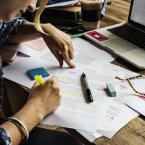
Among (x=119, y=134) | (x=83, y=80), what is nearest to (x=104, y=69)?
(x=83, y=80)

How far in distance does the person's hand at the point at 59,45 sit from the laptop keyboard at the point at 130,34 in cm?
25

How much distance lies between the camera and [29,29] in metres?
1.38

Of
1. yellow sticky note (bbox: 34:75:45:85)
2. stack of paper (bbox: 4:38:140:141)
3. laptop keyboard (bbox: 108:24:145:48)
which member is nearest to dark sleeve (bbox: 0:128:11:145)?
stack of paper (bbox: 4:38:140:141)

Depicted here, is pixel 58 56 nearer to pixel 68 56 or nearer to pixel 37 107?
A: pixel 68 56

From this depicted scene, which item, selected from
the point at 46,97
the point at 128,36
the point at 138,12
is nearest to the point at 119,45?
the point at 128,36

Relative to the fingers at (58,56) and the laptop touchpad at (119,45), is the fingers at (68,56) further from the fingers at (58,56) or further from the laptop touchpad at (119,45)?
the laptop touchpad at (119,45)

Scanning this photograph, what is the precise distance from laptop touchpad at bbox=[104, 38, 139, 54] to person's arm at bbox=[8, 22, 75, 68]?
173mm

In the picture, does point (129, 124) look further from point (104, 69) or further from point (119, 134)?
point (104, 69)

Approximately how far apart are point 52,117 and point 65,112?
43 millimetres

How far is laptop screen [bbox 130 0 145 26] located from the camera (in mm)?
1396

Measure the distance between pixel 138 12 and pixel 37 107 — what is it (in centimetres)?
68

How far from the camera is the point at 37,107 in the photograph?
1012 mm

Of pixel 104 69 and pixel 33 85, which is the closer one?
pixel 33 85

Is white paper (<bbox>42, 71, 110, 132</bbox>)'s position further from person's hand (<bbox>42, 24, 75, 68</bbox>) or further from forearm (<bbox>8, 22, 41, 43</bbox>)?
forearm (<bbox>8, 22, 41, 43</bbox>)
